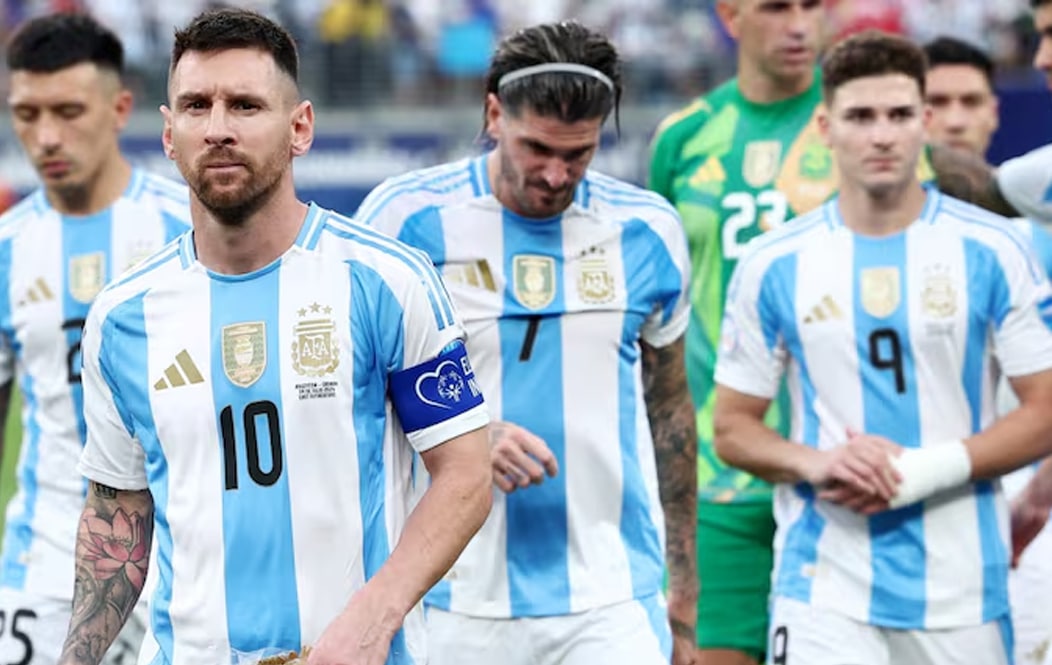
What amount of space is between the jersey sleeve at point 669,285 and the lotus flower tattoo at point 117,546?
1.71 m

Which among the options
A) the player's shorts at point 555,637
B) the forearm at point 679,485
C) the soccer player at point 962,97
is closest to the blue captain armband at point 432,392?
the player's shorts at point 555,637

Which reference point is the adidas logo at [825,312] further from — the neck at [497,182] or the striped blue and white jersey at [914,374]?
the neck at [497,182]

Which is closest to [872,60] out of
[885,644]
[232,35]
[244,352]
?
[885,644]

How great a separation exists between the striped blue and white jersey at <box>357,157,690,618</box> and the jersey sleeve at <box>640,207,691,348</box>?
0.01 meters

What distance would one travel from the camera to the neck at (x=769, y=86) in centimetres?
705

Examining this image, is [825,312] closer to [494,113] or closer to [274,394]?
[494,113]

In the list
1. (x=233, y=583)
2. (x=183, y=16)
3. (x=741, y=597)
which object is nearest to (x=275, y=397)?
(x=233, y=583)

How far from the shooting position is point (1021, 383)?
18.8ft

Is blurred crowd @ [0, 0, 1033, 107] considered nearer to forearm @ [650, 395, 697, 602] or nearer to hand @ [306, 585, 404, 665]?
forearm @ [650, 395, 697, 602]

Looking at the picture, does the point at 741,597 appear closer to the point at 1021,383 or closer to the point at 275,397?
the point at 1021,383

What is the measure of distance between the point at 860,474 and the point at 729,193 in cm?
158

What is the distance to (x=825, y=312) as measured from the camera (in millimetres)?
5863

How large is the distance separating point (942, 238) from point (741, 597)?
1.59m

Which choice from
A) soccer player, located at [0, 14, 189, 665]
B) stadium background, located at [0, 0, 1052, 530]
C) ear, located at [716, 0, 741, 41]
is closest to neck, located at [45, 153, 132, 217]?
soccer player, located at [0, 14, 189, 665]
